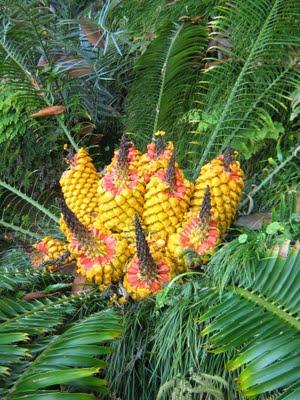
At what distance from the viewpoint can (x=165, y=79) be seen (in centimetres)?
250

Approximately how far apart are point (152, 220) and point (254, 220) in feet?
1.35

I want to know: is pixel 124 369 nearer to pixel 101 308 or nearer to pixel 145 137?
pixel 101 308

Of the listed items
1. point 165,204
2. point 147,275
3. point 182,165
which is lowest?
point 147,275

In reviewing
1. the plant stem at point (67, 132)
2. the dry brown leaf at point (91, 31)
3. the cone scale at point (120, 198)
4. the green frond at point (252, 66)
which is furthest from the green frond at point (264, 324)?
the dry brown leaf at point (91, 31)

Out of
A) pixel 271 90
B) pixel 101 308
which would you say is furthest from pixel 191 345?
pixel 271 90

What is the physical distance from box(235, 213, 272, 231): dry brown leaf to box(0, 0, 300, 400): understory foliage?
0.09ft

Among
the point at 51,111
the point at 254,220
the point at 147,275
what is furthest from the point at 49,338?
the point at 51,111

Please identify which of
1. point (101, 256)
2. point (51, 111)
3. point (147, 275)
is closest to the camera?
point (147, 275)

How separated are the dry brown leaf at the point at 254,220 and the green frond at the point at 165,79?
753 millimetres

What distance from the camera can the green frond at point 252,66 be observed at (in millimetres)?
2252

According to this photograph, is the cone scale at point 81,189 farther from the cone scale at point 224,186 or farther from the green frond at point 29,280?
the cone scale at point 224,186

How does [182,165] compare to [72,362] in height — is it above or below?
above

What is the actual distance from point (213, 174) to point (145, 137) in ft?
2.59

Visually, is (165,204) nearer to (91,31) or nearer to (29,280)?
(29,280)
